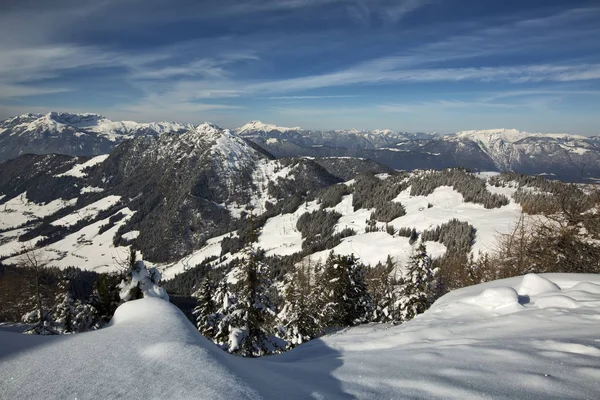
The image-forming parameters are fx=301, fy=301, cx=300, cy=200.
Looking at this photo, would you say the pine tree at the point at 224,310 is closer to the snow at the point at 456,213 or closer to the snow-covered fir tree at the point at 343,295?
the snow-covered fir tree at the point at 343,295

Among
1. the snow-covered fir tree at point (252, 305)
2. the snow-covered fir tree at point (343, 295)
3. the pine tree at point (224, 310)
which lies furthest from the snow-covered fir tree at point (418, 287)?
the pine tree at point (224, 310)

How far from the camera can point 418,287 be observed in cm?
3120

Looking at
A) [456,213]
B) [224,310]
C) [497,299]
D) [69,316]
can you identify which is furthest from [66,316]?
[456,213]

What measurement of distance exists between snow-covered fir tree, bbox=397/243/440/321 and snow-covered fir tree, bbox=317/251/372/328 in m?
4.48

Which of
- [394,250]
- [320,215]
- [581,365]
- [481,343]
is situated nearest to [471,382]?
[581,365]

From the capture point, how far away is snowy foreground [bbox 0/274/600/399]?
3201mm

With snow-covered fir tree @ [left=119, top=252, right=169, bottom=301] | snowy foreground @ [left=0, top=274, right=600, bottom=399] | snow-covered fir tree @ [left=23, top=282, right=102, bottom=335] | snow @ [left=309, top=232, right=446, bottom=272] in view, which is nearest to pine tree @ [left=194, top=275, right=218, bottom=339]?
snow-covered fir tree @ [left=23, top=282, right=102, bottom=335]

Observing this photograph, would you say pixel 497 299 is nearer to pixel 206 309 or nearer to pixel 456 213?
pixel 206 309

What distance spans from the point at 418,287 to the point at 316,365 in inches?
1136

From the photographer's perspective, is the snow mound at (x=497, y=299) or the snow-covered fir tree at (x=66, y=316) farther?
the snow-covered fir tree at (x=66, y=316)

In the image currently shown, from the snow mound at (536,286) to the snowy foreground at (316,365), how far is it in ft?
5.94

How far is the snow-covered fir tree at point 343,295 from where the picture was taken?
31955 millimetres

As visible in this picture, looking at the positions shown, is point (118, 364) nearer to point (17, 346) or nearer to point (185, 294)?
point (17, 346)

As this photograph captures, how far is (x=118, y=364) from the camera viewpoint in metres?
3.63
